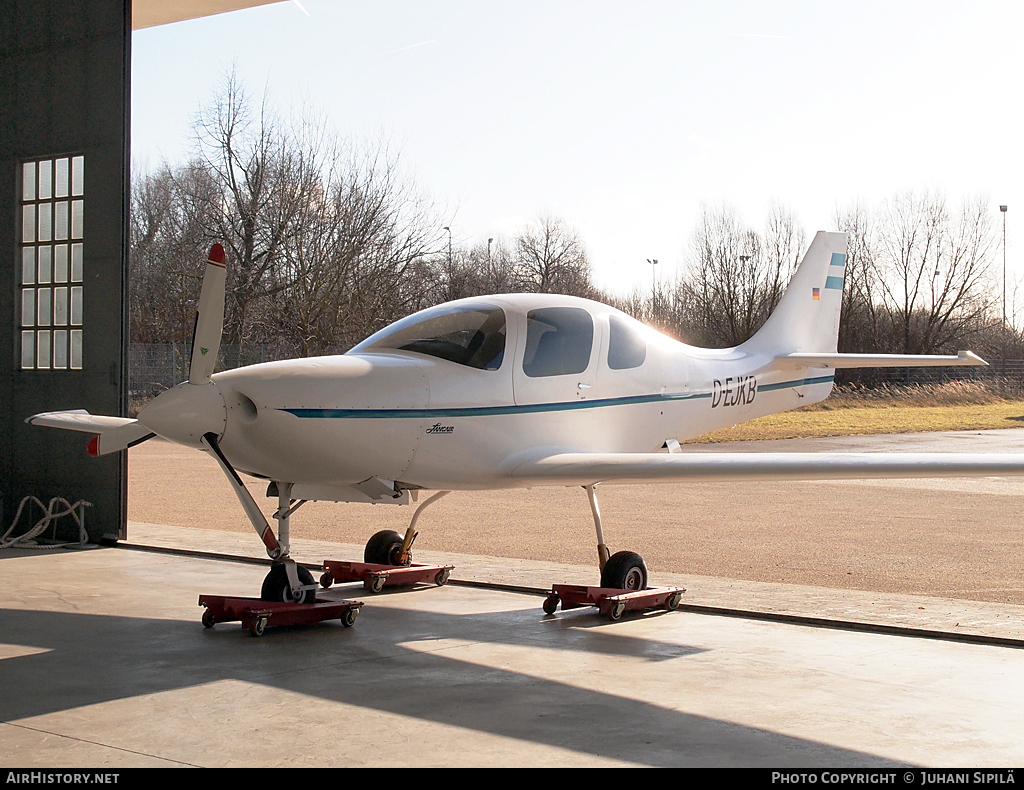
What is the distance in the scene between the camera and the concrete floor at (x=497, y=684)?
4.18 meters

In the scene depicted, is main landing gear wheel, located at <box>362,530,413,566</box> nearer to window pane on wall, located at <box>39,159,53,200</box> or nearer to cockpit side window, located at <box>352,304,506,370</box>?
cockpit side window, located at <box>352,304,506,370</box>

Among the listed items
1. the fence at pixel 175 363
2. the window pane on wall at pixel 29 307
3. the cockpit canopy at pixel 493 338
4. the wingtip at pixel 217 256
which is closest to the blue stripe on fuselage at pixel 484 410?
the cockpit canopy at pixel 493 338

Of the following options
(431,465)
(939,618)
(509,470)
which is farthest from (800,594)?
(431,465)

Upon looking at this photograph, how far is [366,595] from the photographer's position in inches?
317

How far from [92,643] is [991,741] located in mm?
4798

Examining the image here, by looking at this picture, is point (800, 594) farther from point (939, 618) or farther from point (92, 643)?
point (92, 643)

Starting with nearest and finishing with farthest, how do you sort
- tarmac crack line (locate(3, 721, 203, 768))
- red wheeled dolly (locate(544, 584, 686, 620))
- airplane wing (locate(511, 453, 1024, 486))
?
tarmac crack line (locate(3, 721, 203, 768)), airplane wing (locate(511, 453, 1024, 486)), red wheeled dolly (locate(544, 584, 686, 620))

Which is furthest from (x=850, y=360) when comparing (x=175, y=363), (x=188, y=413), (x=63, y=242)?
(x=175, y=363)

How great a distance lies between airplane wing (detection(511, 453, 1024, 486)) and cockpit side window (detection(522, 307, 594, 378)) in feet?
2.06

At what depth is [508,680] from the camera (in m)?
5.41

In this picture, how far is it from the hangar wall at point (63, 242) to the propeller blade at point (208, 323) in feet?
15.7

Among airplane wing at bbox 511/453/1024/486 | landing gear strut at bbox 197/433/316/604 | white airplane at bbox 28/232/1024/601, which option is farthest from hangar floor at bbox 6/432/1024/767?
airplane wing at bbox 511/453/1024/486

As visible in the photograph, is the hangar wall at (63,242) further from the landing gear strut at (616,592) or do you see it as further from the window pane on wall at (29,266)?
the landing gear strut at (616,592)

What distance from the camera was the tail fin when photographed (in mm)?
10109
